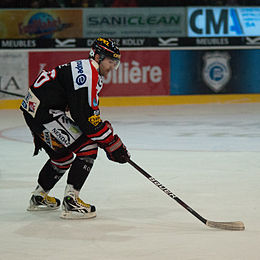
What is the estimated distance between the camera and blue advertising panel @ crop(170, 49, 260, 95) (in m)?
13.0

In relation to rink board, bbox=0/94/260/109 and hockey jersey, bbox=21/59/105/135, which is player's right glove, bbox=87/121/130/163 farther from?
rink board, bbox=0/94/260/109

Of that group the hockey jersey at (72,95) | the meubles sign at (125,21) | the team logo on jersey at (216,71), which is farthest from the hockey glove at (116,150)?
the meubles sign at (125,21)

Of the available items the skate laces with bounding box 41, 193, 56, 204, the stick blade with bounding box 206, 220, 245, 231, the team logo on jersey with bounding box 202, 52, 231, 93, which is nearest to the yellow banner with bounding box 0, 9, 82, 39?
the team logo on jersey with bounding box 202, 52, 231, 93

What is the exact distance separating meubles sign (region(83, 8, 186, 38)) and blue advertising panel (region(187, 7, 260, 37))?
1.59 ft

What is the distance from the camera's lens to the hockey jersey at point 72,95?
15.6ft

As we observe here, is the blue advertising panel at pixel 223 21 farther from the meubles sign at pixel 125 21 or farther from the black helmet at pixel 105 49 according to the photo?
the black helmet at pixel 105 49

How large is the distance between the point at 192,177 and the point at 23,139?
3113 mm

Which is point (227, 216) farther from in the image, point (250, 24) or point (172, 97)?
point (250, 24)

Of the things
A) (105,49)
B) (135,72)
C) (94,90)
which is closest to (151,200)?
(94,90)

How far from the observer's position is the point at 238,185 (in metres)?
6.15

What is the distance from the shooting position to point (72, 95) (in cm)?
478

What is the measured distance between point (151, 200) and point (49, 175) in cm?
83

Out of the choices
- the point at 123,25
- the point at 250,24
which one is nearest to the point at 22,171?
the point at 123,25

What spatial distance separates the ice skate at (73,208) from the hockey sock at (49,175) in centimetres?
26
